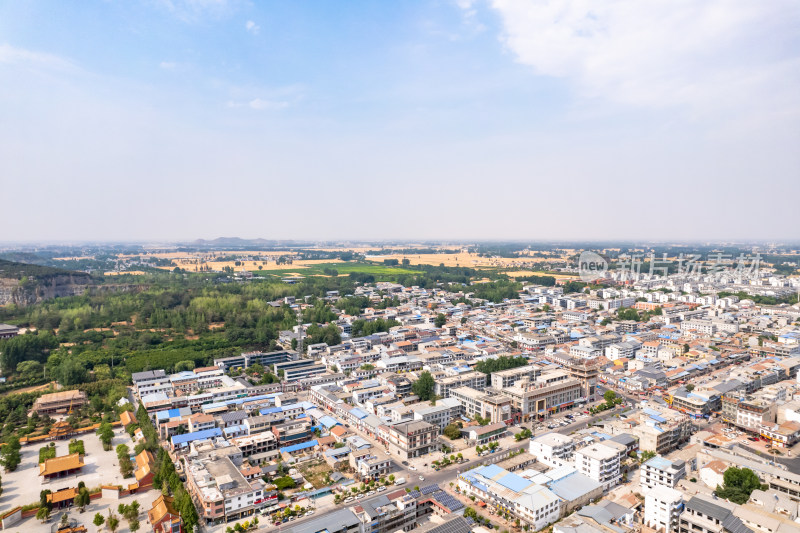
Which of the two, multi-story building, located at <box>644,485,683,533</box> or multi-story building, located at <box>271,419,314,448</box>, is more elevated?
multi-story building, located at <box>644,485,683,533</box>

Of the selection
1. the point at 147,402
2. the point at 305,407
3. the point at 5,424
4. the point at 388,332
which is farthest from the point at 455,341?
the point at 5,424

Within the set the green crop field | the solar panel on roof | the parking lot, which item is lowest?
the parking lot

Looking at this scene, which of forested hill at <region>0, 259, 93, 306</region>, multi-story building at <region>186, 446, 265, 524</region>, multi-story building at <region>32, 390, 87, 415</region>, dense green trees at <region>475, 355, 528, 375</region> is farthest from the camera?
forested hill at <region>0, 259, 93, 306</region>

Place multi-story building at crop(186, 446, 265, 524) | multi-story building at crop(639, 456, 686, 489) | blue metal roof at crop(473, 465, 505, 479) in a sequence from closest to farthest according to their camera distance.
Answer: multi-story building at crop(186, 446, 265, 524) < multi-story building at crop(639, 456, 686, 489) < blue metal roof at crop(473, 465, 505, 479)

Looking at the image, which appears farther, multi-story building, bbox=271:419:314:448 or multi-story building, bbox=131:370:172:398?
multi-story building, bbox=131:370:172:398

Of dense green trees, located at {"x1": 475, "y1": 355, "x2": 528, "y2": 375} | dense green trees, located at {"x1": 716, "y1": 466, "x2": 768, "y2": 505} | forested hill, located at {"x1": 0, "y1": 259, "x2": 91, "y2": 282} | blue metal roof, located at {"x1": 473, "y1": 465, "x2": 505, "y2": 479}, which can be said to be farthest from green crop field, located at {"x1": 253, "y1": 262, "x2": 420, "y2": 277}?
dense green trees, located at {"x1": 716, "y1": 466, "x2": 768, "y2": 505}

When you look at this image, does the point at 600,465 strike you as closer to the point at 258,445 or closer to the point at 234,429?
the point at 258,445

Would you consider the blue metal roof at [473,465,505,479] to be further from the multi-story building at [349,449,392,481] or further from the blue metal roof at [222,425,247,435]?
the blue metal roof at [222,425,247,435]

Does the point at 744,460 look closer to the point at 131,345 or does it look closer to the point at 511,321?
the point at 511,321
